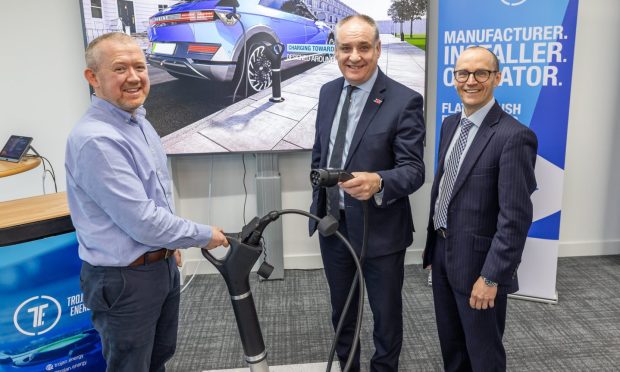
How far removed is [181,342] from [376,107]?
1637mm

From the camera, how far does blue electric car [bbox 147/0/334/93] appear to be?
108 inches

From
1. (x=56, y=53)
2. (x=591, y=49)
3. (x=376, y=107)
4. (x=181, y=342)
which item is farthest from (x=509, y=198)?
(x=56, y=53)

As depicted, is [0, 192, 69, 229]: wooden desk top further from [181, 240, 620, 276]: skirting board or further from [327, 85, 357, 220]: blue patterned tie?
[181, 240, 620, 276]: skirting board

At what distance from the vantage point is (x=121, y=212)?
131 cm

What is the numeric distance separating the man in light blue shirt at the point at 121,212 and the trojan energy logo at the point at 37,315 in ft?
1.17

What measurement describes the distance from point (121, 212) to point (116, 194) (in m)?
0.06

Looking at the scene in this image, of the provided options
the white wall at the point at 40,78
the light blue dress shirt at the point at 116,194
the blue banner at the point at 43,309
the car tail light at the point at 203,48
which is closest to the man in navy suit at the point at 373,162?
the light blue dress shirt at the point at 116,194

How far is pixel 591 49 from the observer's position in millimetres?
3047

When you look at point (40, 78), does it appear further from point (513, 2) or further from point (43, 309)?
point (513, 2)

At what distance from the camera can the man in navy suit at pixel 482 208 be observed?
57.1 inches

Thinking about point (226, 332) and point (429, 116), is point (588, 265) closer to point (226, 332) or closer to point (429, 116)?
point (429, 116)

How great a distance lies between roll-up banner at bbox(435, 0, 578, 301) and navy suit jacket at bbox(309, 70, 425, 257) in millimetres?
1264

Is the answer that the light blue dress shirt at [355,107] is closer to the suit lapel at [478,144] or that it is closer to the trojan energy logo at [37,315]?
the suit lapel at [478,144]

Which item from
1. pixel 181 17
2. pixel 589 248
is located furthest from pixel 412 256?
pixel 181 17
